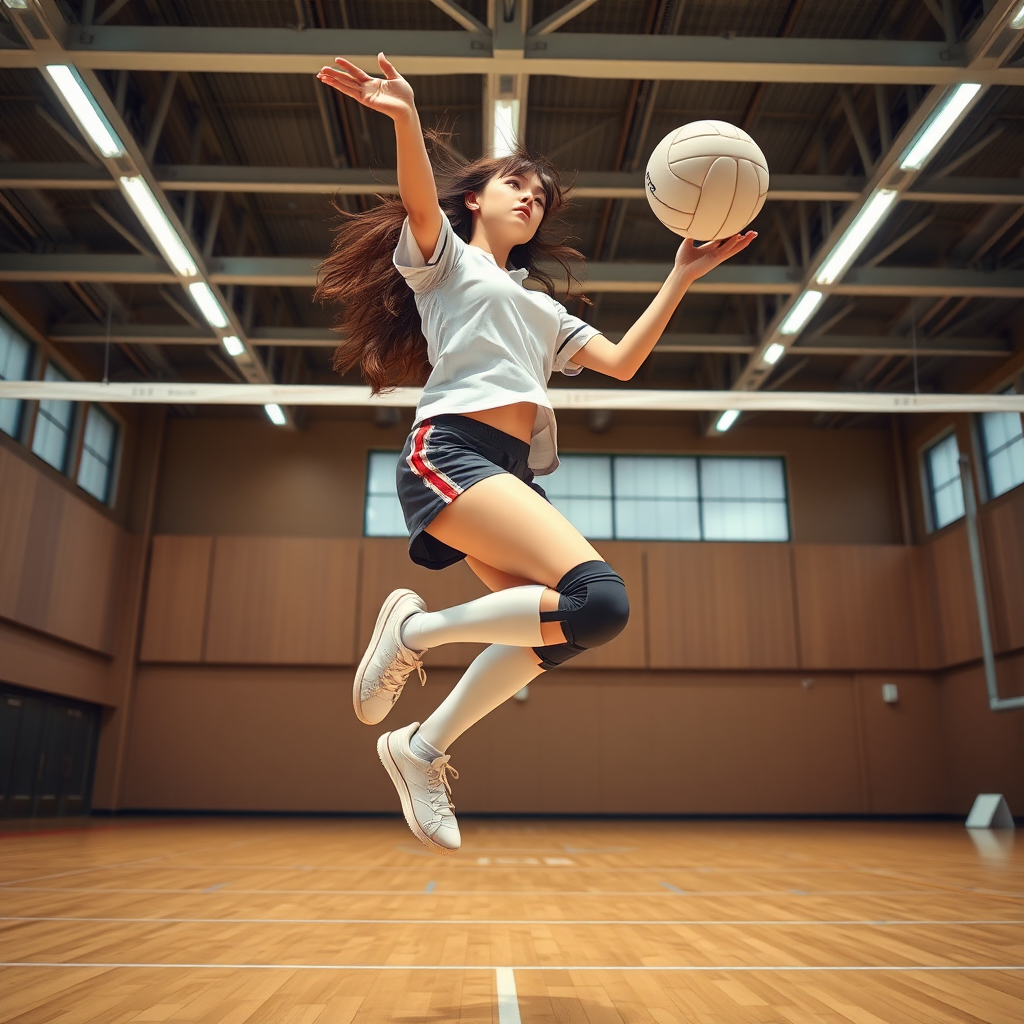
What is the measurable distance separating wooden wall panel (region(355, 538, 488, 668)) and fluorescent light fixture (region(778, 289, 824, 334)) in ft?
15.8

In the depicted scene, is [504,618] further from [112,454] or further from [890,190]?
[112,454]

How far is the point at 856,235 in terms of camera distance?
7816mm

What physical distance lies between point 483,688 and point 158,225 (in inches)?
274

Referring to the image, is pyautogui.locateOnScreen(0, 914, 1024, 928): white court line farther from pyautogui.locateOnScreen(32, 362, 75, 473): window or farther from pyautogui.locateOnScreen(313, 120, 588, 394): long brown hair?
pyautogui.locateOnScreen(32, 362, 75, 473): window

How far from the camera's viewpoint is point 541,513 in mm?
1681

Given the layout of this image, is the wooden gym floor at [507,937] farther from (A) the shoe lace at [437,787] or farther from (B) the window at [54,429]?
(B) the window at [54,429]

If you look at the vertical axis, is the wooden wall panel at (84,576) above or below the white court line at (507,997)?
above

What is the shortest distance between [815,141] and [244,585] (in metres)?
8.20

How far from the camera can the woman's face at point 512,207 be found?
2047mm

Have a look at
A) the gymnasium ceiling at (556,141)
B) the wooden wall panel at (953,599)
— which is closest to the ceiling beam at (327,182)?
the gymnasium ceiling at (556,141)

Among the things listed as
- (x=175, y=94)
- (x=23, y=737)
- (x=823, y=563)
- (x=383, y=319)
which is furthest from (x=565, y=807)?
(x=383, y=319)

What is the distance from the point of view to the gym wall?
11742 mm

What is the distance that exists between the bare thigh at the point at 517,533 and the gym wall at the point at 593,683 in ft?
33.7

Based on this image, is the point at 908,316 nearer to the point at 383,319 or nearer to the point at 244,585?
the point at 244,585
